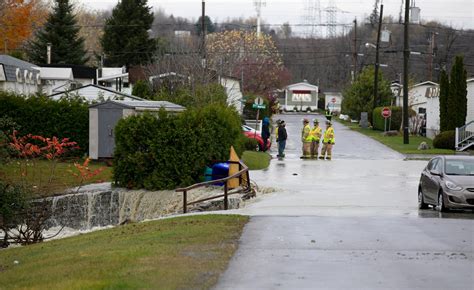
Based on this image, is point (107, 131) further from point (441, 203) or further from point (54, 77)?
point (54, 77)

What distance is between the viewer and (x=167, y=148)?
1097 inches

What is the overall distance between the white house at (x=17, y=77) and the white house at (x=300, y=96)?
72956mm

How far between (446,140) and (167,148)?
25.2 meters

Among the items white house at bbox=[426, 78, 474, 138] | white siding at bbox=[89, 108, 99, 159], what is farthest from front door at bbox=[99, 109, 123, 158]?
white house at bbox=[426, 78, 474, 138]

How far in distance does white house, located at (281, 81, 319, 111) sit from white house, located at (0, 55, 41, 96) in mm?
72956

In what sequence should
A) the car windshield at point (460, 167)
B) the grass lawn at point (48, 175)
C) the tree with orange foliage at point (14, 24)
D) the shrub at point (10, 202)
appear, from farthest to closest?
the tree with orange foliage at point (14, 24) → the grass lawn at point (48, 175) → the car windshield at point (460, 167) → the shrub at point (10, 202)

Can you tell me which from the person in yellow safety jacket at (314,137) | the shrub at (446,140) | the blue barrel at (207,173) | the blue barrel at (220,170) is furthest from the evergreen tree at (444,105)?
the blue barrel at (220,170)

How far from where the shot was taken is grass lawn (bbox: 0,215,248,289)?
10719mm

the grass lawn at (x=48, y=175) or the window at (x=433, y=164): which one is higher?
the window at (x=433, y=164)

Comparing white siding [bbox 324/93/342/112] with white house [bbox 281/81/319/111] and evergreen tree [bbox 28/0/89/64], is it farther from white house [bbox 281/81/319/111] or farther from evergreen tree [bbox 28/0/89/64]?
evergreen tree [bbox 28/0/89/64]

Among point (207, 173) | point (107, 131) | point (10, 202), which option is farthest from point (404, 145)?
point (10, 202)

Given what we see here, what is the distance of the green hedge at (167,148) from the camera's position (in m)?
27.7

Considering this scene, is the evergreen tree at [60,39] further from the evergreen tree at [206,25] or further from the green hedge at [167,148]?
the green hedge at [167,148]

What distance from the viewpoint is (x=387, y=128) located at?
231 feet
